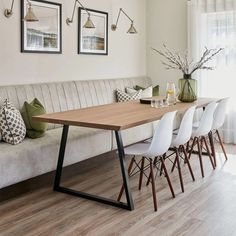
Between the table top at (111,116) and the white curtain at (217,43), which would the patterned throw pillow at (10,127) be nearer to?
the table top at (111,116)

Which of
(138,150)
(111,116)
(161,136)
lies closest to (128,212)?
(138,150)

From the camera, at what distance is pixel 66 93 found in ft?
14.7

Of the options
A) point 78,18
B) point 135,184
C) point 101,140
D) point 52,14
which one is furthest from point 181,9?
point 135,184

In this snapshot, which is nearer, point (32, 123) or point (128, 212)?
point (128, 212)

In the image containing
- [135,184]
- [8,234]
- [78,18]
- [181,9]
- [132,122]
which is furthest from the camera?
[181,9]

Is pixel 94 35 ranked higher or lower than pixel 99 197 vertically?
higher

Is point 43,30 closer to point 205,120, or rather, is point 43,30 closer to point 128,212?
point 205,120

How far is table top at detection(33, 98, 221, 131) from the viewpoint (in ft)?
9.31

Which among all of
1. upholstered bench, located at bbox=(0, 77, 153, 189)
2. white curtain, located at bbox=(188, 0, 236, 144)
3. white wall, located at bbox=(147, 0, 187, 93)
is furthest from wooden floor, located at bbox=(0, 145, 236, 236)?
white wall, located at bbox=(147, 0, 187, 93)

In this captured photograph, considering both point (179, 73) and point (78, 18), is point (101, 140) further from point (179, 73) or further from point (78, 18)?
point (179, 73)

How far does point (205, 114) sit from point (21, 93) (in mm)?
1972

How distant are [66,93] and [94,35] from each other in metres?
1.10

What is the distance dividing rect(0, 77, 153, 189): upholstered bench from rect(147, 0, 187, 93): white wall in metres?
0.92

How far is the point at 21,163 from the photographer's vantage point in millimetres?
3170
